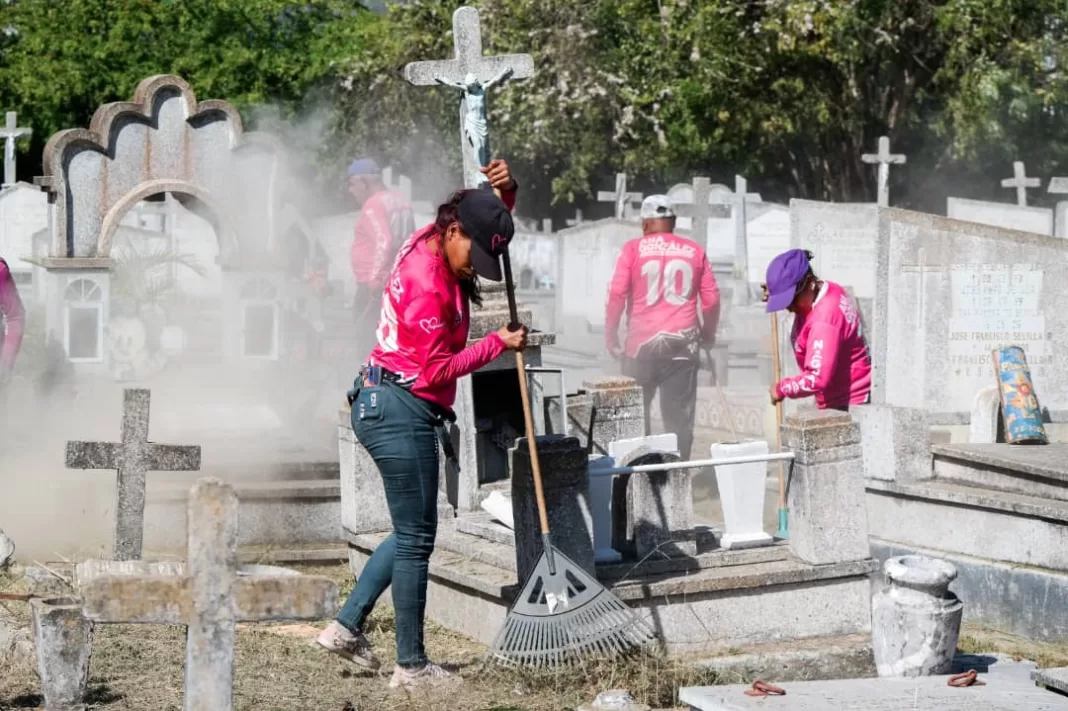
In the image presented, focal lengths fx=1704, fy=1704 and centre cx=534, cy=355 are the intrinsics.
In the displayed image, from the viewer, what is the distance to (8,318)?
11.1 meters

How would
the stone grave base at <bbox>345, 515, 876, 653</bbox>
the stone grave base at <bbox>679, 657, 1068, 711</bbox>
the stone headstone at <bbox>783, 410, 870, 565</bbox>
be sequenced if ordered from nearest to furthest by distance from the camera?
1. the stone grave base at <bbox>679, 657, 1068, 711</bbox>
2. the stone grave base at <bbox>345, 515, 876, 653</bbox>
3. the stone headstone at <bbox>783, 410, 870, 565</bbox>

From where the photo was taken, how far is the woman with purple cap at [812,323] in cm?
823

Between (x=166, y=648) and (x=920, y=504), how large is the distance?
14.1 ft

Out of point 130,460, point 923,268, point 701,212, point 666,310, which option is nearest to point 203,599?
point 130,460

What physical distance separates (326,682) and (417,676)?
0.38 metres

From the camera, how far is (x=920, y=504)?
928 centimetres

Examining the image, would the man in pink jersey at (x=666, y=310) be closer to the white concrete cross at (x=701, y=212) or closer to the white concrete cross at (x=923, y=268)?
the white concrete cross at (x=923, y=268)

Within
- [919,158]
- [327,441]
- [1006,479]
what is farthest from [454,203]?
[919,158]

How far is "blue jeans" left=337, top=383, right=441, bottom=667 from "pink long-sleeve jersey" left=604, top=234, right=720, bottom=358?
438cm

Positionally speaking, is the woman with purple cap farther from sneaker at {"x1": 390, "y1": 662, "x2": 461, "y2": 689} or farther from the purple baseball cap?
sneaker at {"x1": 390, "y1": 662, "x2": 461, "y2": 689}

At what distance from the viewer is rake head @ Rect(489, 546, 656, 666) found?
6457 millimetres

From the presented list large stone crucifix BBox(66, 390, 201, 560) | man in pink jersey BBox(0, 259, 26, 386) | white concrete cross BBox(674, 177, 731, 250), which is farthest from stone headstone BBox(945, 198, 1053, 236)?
large stone crucifix BBox(66, 390, 201, 560)

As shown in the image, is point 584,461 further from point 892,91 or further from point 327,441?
point 892,91

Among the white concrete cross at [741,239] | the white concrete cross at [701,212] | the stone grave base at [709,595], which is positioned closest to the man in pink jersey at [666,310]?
the stone grave base at [709,595]
